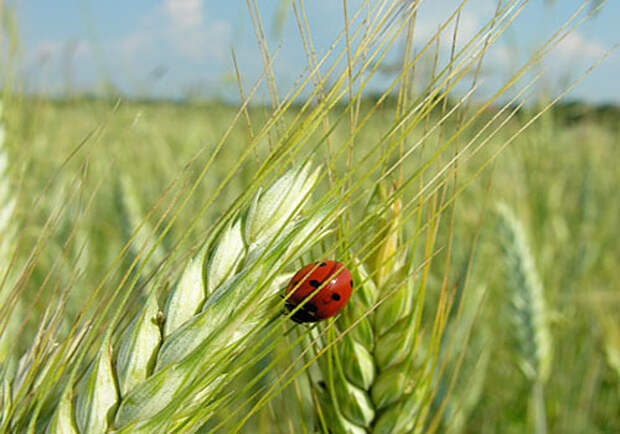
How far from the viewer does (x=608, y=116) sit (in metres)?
4.29

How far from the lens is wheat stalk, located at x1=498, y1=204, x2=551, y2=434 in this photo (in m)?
1.40

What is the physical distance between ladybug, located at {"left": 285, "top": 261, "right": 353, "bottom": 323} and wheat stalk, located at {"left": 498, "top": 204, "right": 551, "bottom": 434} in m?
0.93

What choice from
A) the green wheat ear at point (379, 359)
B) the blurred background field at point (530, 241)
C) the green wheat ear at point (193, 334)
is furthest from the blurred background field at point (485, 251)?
the green wheat ear at point (193, 334)

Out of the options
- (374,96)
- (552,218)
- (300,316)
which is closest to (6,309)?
(300,316)

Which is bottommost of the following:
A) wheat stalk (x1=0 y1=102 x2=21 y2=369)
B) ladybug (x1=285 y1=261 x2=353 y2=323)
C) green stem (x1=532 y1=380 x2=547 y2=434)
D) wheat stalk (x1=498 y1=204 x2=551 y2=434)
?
green stem (x1=532 y1=380 x2=547 y2=434)

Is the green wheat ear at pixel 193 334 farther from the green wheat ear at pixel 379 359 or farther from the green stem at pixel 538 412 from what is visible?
the green stem at pixel 538 412

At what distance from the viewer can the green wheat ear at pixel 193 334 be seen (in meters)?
Result: 0.51

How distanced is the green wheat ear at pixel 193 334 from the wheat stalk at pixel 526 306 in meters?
1.02

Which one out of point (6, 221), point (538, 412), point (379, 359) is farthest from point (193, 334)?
point (538, 412)

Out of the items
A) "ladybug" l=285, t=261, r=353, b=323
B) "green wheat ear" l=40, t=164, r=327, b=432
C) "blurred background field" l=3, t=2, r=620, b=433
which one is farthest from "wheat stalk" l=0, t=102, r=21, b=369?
"ladybug" l=285, t=261, r=353, b=323

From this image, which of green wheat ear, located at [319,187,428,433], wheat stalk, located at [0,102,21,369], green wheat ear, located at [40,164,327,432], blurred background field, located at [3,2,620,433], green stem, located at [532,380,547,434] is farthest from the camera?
blurred background field, located at [3,2,620,433]

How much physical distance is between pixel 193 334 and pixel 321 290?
0.14m

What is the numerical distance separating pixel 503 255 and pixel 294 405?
78cm

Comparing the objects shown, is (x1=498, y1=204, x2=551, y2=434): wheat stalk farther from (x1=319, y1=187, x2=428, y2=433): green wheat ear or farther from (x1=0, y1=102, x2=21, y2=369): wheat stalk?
(x1=0, y1=102, x2=21, y2=369): wheat stalk
